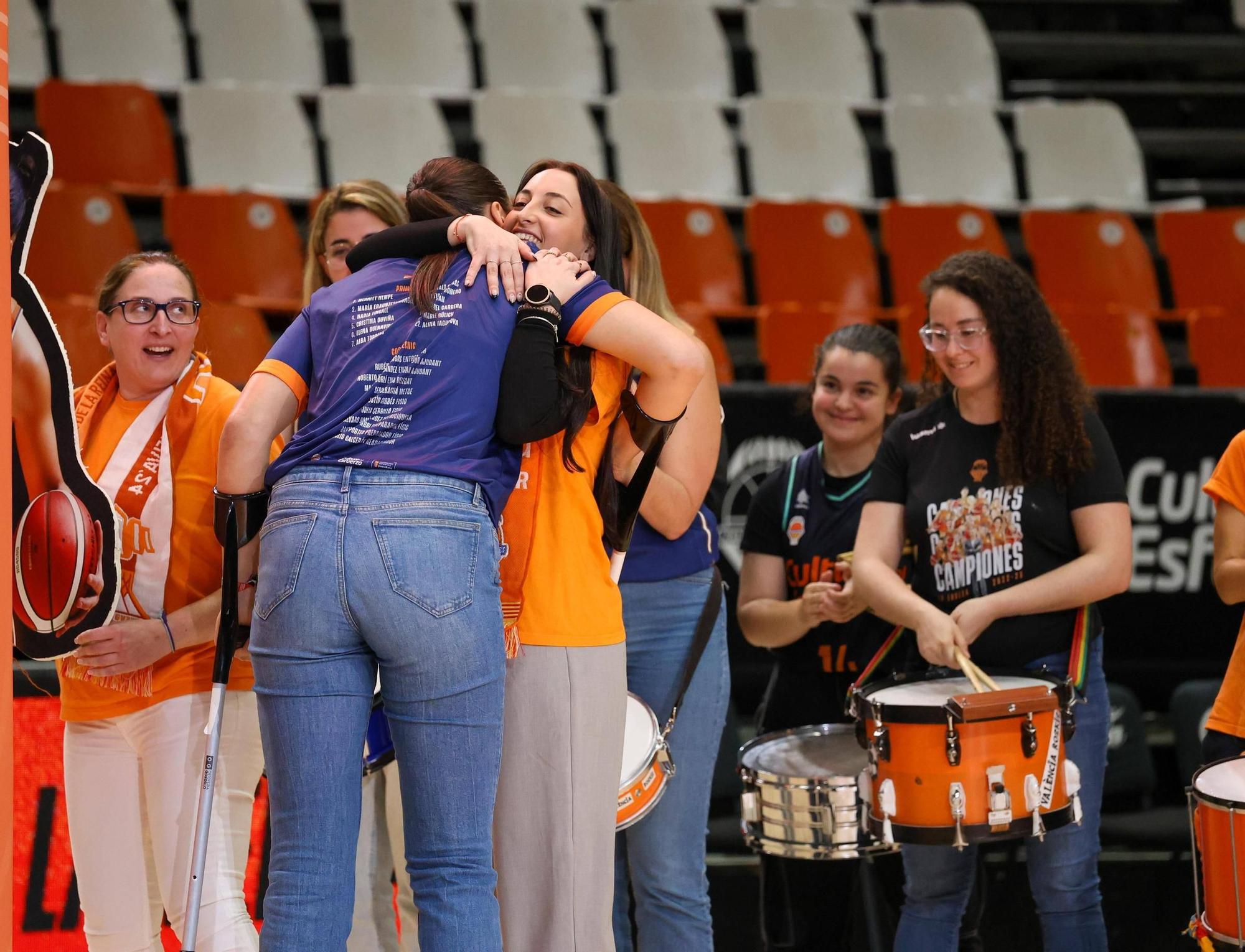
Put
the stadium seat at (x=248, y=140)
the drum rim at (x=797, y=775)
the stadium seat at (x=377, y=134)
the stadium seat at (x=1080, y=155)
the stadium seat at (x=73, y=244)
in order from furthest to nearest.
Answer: the stadium seat at (x=1080, y=155) → the stadium seat at (x=377, y=134) → the stadium seat at (x=248, y=140) → the stadium seat at (x=73, y=244) → the drum rim at (x=797, y=775)

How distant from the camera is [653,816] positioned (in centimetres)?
313

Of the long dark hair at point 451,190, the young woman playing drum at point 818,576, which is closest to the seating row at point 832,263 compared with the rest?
the young woman playing drum at point 818,576

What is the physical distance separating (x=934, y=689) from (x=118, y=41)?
6.70 meters

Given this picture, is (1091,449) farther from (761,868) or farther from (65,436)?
(65,436)

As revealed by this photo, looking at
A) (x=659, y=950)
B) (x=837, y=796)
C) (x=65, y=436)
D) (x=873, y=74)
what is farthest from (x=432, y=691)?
(x=873, y=74)

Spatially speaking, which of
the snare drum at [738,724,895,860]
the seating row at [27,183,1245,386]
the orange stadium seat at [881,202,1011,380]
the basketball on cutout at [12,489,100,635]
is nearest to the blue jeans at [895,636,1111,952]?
the snare drum at [738,724,895,860]

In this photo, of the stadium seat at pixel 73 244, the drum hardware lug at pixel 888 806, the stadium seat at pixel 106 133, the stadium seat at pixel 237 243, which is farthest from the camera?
the stadium seat at pixel 106 133

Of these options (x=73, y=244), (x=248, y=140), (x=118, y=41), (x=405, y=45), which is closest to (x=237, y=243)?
(x=73, y=244)

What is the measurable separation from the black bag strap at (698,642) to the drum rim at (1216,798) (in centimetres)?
111

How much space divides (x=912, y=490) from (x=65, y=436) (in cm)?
198

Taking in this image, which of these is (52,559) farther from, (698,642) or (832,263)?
(832,263)

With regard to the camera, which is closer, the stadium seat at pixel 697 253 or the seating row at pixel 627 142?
the stadium seat at pixel 697 253

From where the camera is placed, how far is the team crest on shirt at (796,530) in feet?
12.7

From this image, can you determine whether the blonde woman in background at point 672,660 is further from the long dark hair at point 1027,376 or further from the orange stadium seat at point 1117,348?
the orange stadium seat at point 1117,348
